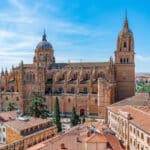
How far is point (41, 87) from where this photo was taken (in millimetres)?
117188

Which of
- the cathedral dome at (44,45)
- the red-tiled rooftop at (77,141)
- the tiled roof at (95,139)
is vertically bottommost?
the red-tiled rooftop at (77,141)

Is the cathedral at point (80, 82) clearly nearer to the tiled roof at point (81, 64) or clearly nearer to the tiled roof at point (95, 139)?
the tiled roof at point (81, 64)

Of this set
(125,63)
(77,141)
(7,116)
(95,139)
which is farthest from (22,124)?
(125,63)

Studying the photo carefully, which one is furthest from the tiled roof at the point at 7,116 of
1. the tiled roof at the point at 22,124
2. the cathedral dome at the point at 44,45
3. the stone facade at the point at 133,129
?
the cathedral dome at the point at 44,45

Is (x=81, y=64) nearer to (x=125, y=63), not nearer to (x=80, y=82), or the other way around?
(x=80, y=82)

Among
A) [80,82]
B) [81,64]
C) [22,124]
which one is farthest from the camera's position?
[81,64]

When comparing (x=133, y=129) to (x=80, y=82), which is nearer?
(x=133, y=129)

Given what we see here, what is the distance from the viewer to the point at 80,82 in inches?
4464

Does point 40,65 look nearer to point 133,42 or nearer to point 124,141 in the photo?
point 133,42

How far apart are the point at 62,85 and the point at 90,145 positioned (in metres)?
72.7

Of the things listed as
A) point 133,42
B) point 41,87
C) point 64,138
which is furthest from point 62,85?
point 64,138

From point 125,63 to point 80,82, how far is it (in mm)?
15744

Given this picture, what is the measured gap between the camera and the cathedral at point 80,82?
10856 cm

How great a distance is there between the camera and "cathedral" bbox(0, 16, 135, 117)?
356 ft
